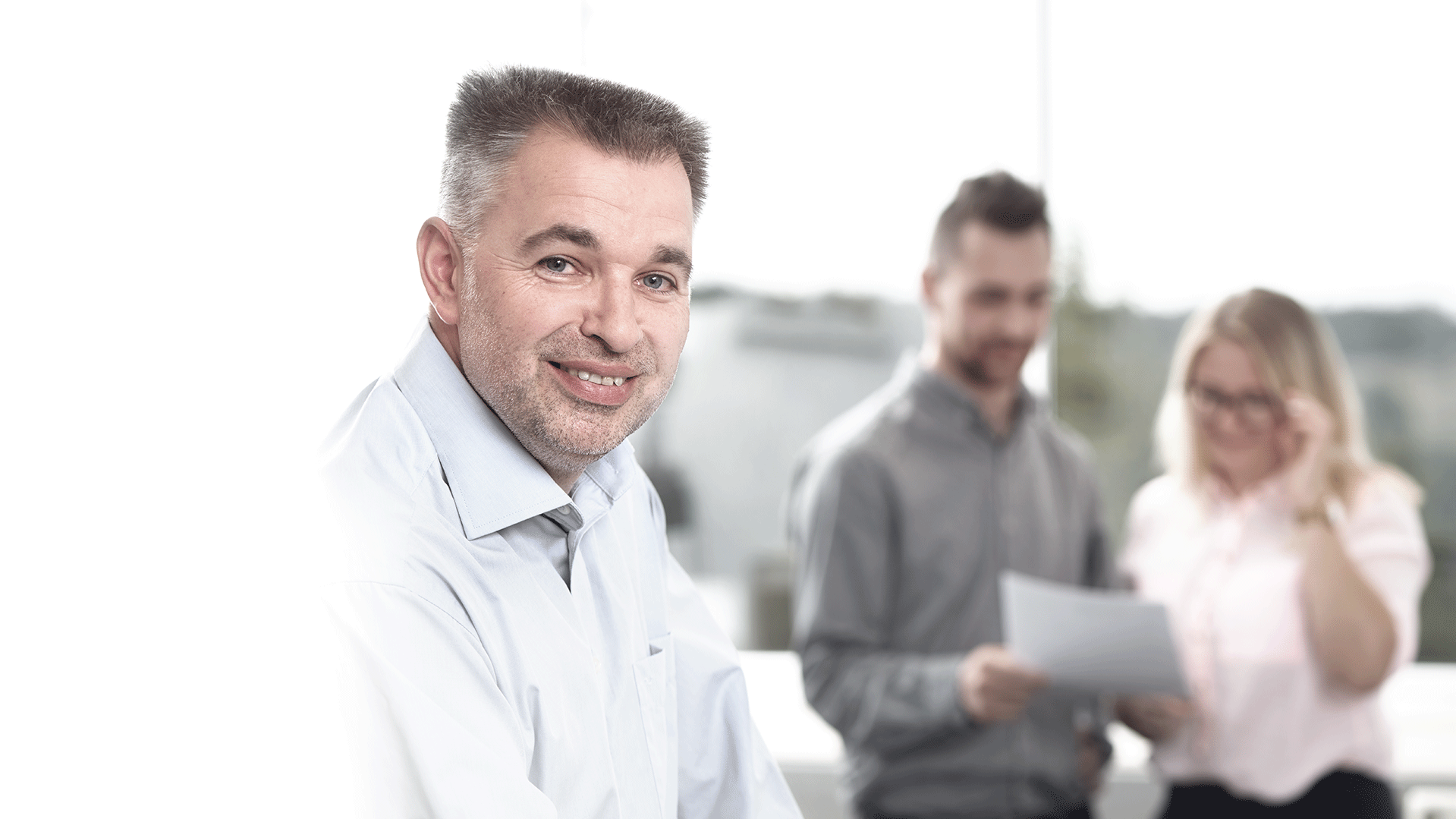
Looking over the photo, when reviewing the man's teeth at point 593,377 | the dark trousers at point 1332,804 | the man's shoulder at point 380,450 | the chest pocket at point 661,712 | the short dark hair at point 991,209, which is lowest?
the dark trousers at point 1332,804

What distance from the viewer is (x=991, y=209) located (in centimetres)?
206

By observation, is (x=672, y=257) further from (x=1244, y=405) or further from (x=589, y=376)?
(x=1244, y=405)

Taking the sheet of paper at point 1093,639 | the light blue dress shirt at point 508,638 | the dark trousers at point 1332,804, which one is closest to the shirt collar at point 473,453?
the light blue dress shirt at point 508,638

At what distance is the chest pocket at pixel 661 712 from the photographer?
39.5 inches

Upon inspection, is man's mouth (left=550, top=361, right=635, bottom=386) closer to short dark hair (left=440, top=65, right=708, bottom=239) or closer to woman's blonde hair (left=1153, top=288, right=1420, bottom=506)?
short dark hair (left=440, top=65, right=708, bottom=239)

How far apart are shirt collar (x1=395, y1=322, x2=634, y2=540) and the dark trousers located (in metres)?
1.39

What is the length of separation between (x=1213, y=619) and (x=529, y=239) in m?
1.49

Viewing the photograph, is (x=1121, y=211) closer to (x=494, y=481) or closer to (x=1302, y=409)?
(x=1302, y=409)

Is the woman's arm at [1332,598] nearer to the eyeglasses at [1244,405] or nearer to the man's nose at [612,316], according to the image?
the eyeglasses at [1244,405]

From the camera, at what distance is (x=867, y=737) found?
6.17 ft

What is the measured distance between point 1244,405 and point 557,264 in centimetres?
153

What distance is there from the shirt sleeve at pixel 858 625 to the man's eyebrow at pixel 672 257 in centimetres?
102

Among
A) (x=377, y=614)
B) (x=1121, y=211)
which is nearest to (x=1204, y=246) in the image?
(x=1121, y=211)

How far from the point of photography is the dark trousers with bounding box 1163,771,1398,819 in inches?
69.9
